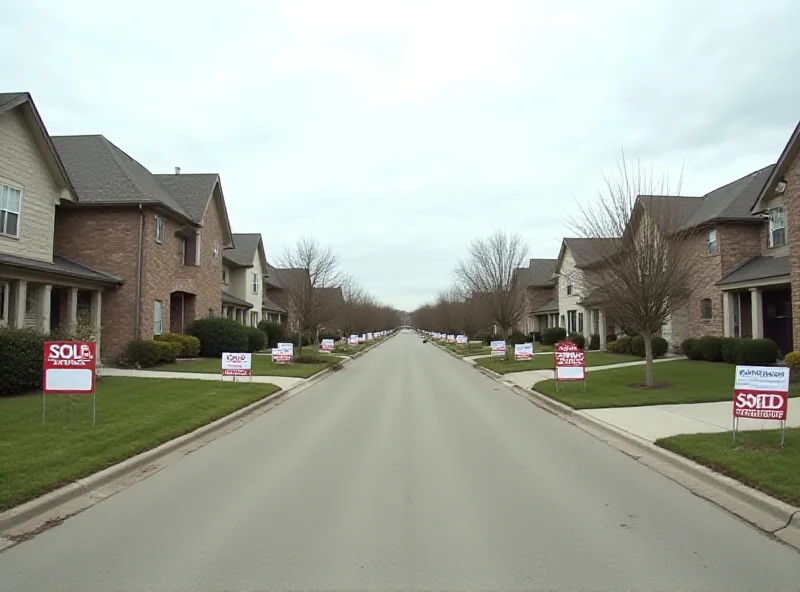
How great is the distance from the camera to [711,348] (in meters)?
25.2

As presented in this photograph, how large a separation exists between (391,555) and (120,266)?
22916 mm

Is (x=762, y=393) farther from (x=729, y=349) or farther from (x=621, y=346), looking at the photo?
(x=621, y=346)

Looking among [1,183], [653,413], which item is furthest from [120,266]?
[653,413]

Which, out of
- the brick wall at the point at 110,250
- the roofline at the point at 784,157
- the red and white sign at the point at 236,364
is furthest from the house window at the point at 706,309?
the brick wall at the point at 110,250

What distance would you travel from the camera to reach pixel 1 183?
19234 millimetres

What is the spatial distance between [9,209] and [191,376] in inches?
294

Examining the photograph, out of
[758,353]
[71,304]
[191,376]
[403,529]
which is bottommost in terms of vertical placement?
[403,529]

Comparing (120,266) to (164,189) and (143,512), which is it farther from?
(143,512)

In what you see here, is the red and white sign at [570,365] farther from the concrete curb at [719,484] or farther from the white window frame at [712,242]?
the white window frame at [712,242]

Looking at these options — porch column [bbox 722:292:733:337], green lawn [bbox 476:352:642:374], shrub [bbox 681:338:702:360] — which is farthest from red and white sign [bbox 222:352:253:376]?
porch column [bbox 722:292:733:337]

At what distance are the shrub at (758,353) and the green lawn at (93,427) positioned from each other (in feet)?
51.6

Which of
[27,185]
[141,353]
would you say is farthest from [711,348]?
[27,185]

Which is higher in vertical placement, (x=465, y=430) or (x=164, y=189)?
(x=164, y=189)

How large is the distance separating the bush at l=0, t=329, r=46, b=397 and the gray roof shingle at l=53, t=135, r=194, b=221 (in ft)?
32.8
